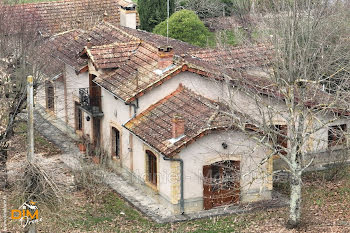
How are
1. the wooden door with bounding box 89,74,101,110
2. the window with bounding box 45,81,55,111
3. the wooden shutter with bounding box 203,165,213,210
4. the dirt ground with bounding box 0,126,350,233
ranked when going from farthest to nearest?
the window with bounding box 45,81,55,111, the wooden door with bounding box 89,74,101,110, the wooden shutter with bounding box 203,165,213,210, the dirt ground with bounding box 0,126,350,233

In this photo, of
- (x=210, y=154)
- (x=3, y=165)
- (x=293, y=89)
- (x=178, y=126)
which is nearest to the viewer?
(x=293, y=89)

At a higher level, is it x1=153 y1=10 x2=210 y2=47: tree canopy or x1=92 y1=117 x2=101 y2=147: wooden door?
x1=153 y1=10 x2=210 y2=47: tree canopy

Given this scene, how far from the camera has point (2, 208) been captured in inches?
1225

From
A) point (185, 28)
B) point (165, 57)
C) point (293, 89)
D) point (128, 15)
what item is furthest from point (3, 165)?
point (185, 28)

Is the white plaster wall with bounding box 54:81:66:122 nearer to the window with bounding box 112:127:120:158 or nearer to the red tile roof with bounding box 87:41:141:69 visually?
the red tile roof with bounding box 87:41:141:69

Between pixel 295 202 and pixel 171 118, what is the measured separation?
628 centimetres

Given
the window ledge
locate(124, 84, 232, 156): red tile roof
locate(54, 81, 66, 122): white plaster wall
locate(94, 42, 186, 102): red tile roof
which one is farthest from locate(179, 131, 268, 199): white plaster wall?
locate(54, 81, 66, 122): white plaster wall

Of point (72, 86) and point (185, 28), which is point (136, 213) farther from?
point (185, 28)

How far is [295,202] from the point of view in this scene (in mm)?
28219

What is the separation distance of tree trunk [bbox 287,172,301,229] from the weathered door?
2.61m

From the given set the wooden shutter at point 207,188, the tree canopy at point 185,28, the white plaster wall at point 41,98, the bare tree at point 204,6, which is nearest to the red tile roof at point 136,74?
the wooden shutter at point 207,188

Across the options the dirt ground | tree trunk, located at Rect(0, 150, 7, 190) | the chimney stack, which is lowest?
the dirt ground

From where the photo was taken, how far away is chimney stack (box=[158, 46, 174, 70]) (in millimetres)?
32844

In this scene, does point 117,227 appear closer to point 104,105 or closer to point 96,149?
point 96,149
